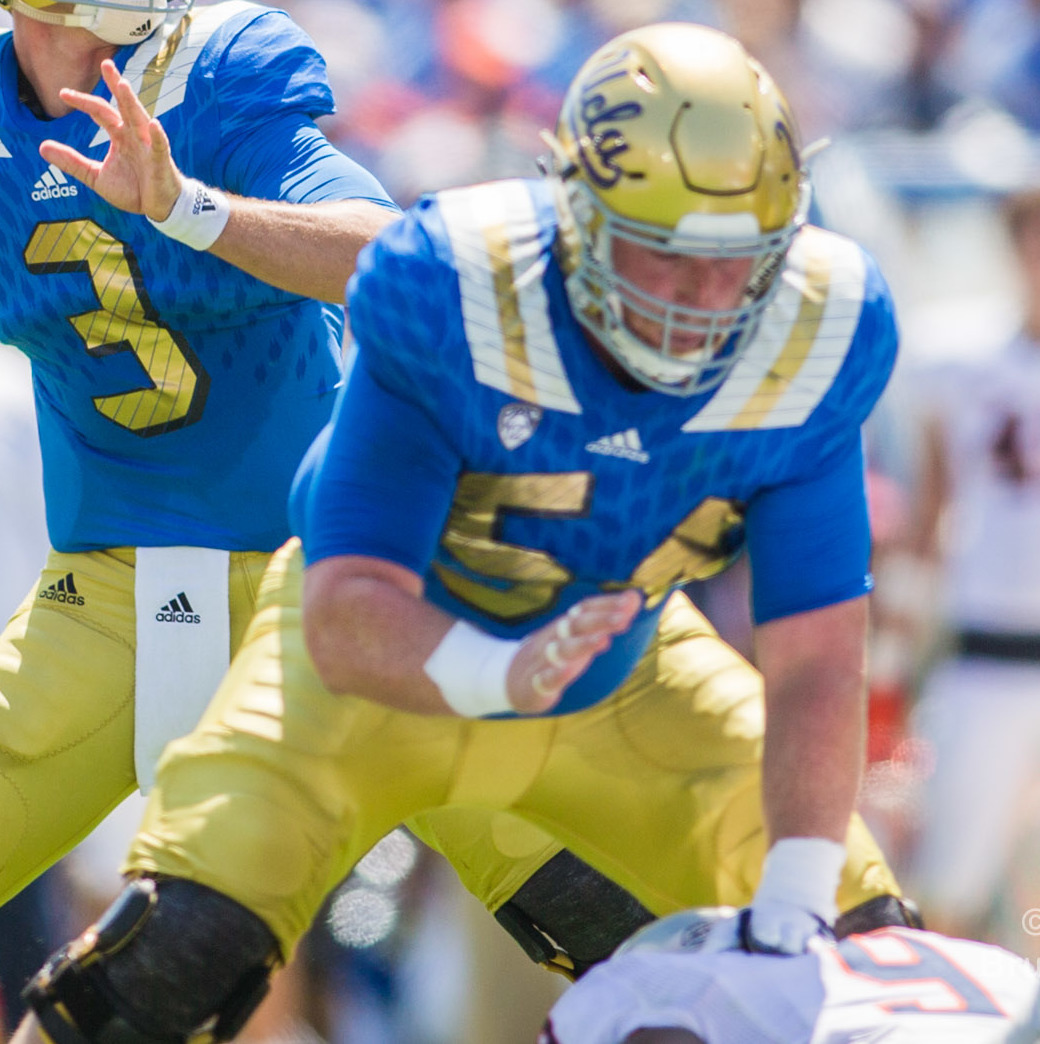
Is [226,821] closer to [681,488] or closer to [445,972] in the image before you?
[681,488]

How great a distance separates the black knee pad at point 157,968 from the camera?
90.4 inches

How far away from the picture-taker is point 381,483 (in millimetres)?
2209

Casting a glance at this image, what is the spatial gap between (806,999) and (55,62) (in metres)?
1.89

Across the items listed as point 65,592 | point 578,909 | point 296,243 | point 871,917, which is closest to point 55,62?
point 296,243

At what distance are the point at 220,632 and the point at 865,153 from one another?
301 centimetres

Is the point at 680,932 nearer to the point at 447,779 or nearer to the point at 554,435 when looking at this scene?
the point at 447,779

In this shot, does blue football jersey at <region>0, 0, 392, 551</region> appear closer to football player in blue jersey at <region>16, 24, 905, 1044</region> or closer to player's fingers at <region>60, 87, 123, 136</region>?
player's fingers at <region>60, 87, 123, 136</region>

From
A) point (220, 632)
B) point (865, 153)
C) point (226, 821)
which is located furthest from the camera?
point (865, 153)

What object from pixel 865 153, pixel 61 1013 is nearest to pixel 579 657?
pixel 61 1013

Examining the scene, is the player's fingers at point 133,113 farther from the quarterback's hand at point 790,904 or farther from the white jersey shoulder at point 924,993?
the white jersey shoulder at point 924,993

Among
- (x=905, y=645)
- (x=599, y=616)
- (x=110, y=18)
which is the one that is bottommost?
(x=905, y=645)

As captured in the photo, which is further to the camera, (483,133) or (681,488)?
(483,133)

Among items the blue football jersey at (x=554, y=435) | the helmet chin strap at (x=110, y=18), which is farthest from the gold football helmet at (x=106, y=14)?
the blue football jersey at (x=554, y=435)

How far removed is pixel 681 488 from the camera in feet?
7.75
